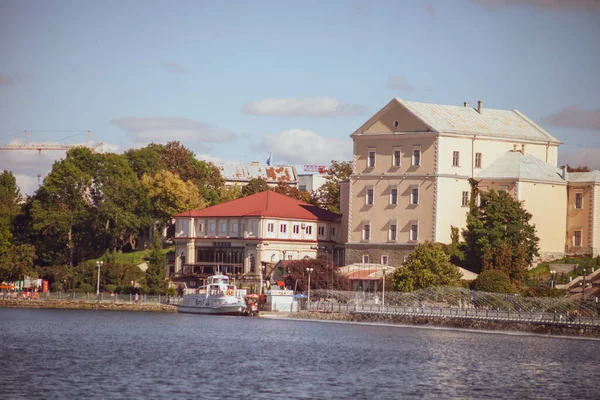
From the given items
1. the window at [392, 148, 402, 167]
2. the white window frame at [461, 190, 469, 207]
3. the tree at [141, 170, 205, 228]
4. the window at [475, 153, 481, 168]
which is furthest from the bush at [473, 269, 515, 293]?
the tree at [141, 170, 205, 228]

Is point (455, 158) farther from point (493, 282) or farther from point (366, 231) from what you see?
point (493, 282)

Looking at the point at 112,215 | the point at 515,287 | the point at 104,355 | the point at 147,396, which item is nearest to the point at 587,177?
the point at 515,287

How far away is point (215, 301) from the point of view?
106 m

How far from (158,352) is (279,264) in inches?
1814

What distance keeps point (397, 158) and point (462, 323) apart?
2691 centimetres

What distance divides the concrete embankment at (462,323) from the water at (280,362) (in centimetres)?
65

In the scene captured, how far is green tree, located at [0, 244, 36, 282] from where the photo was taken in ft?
397

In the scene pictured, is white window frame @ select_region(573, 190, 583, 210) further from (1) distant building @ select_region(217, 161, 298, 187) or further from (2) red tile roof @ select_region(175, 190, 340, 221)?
(1) distant building @ select_region(217, 161, 298, 187)

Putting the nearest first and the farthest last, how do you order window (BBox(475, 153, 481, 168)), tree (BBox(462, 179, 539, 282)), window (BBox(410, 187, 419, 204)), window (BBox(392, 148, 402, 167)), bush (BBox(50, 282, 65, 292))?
tree (BBox(462, 179, 539, 282)) < window (BBox(410, 187, 419, 204)) < window (BBox(392, 148, 402, 167)) < window (BBox(475, 153, 481, 168)) < bush (BBox(50, 282, 65, 292))

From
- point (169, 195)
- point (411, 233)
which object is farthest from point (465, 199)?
point (169, 195)

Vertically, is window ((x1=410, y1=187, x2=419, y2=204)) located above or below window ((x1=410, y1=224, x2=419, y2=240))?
above

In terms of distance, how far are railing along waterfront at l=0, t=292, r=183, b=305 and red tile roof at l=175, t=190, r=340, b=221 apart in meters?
12.8

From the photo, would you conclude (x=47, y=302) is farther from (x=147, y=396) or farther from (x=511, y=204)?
(x=147, y=396)

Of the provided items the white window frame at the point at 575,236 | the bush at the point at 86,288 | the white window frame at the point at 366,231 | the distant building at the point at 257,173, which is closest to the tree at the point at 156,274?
the bush at the point at 86,288
